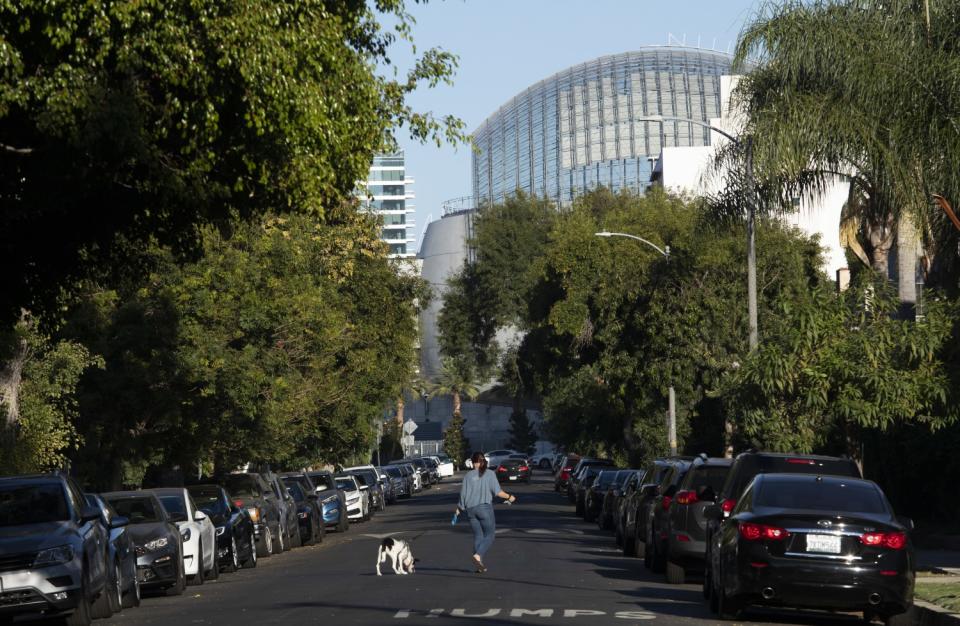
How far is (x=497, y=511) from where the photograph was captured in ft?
166

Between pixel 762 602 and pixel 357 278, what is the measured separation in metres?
42.3

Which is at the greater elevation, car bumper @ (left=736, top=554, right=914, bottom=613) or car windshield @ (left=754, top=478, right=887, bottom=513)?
car windshield @ (left=754, top=478, right=887, bottom=513)

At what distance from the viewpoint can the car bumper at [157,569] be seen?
845 inches

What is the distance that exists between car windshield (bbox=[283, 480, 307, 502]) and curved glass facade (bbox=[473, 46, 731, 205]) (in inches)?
4611

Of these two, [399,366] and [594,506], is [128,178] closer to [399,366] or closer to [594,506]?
[594,506]

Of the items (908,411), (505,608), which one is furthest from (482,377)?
(505,608)

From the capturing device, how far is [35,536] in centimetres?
1598

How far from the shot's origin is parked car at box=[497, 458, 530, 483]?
278ft

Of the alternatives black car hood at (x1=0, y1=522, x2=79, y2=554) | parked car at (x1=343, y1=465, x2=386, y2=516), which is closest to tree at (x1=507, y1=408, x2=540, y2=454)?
parked car at (x1=343, y1=465, x2=386, y2=516)

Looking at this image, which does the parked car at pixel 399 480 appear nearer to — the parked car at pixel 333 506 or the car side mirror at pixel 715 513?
the parked car at pixel 333 506

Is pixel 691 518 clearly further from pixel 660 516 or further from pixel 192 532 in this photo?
pixel 192 532

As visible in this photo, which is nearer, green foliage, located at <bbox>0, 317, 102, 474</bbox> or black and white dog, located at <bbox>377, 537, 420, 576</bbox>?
black and white dog, located at <bbox>377, 537, 420, 576</bbox>

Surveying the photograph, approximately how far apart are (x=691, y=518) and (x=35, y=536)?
30.1ft

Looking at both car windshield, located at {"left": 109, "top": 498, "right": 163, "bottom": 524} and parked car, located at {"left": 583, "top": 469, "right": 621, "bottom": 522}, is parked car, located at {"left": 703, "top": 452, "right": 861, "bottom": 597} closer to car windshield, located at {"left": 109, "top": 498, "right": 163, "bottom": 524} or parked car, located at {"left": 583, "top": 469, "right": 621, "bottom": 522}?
car windshield, located at {"left": 109, "top": 498, "right": 163, "bottom": 524}
